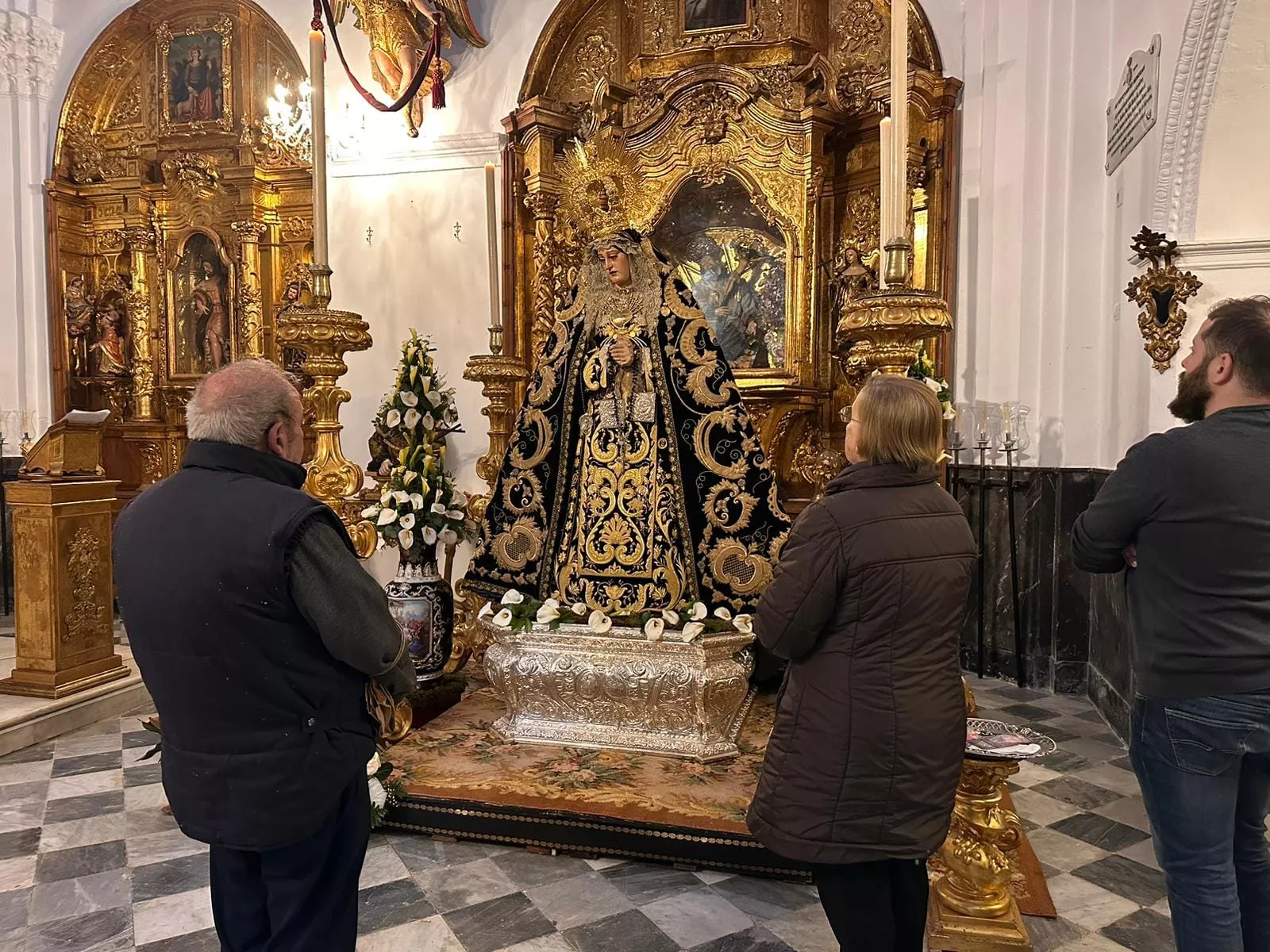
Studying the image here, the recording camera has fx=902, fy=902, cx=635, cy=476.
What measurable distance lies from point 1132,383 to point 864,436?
3812 mm

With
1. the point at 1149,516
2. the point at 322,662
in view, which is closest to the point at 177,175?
the point at 322,662

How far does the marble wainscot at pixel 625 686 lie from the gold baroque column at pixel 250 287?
6187 mm

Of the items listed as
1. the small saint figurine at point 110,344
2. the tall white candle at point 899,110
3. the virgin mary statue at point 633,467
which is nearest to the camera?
the tall white candle at point 899,110

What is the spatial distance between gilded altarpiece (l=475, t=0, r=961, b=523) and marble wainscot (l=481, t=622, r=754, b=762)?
2.94 metres

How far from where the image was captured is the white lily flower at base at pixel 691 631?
3994 millimetres

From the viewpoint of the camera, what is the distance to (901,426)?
7.14 ft

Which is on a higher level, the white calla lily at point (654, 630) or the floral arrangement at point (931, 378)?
the floral arrangement at point (931, 378)

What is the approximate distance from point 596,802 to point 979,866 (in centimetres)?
147

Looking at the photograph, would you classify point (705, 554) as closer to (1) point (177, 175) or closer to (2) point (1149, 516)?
(2) point (1149, 516)

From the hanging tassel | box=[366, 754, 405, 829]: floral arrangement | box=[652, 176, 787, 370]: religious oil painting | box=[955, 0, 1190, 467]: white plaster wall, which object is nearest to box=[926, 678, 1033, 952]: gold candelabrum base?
box=[366, 754, 405, 829]: floral arrangement

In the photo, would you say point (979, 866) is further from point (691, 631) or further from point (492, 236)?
point (492, 236)

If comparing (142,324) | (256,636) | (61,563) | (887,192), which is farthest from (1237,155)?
(142,324)

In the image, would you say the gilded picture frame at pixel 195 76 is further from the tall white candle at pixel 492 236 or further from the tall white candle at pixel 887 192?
the tall white candle at pixel 887 192

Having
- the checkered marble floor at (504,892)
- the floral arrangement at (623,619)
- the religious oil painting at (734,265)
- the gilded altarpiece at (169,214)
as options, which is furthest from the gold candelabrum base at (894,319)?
the gilded altarpiece at (169,214)
